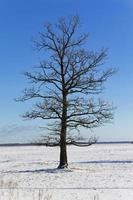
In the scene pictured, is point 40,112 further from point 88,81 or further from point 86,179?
point 86,179

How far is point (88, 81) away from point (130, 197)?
745 inches

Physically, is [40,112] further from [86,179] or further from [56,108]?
[86,179]

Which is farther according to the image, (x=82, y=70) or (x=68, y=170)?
(x=82, y=70)

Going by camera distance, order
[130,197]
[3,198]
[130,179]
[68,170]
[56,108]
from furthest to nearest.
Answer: [56,108] → [68,170] → [130,179] → [130,197] → [3,198]

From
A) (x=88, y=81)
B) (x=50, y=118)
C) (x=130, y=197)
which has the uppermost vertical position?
(x=88, y=81)

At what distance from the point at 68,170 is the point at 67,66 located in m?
7.73

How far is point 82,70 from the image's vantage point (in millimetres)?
34406

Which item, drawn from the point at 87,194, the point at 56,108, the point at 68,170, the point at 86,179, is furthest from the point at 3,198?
the point at 56,108

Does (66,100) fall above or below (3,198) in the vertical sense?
above

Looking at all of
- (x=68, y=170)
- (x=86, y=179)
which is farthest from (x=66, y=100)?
(x=86, y=179)

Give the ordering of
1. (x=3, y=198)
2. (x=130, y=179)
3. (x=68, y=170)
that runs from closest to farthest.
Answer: (x=3, y=198) → (x=130, y=179) → (x=68, y=170)

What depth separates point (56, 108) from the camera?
33969 mm

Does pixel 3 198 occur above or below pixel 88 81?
below

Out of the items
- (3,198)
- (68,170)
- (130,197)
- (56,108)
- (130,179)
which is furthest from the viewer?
(56,108)
